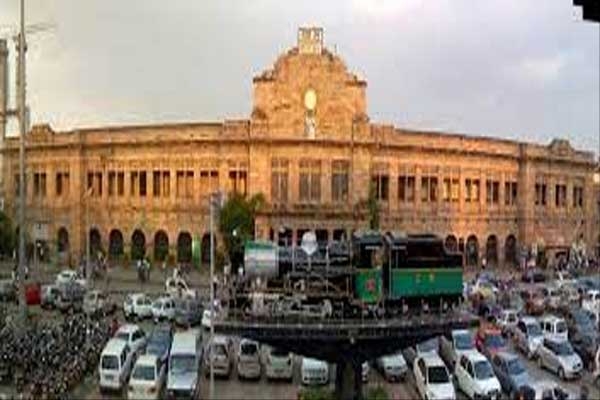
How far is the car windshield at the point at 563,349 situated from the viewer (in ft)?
161

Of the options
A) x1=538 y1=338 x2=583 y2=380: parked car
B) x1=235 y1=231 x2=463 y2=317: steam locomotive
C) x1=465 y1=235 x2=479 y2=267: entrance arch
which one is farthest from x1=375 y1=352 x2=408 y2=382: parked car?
x1=465 y1=235 x2=479 y2=267: entrance arch

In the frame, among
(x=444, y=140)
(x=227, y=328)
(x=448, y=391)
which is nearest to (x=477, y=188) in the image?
(x=444, y=140)

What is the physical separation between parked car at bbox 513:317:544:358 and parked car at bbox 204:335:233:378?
14.4m

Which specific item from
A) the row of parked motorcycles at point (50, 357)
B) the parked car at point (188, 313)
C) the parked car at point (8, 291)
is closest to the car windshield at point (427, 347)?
the parked car at point (188, 313)

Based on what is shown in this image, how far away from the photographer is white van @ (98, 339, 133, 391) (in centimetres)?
4441

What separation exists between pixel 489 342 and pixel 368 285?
1361 centimetres

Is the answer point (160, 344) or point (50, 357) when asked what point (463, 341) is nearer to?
point (160, 344)

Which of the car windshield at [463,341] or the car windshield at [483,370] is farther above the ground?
the car windshield at [463,341]

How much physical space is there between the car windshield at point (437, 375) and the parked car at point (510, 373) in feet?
8.98

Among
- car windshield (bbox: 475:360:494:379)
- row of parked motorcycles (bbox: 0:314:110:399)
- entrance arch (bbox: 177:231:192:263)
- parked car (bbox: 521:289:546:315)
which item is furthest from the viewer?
entrance arch (bbox: 177:231:192:263)

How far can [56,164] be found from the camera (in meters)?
Answer: 101

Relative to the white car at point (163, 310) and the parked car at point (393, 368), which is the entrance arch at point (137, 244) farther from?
the parked car at point (393, 368)

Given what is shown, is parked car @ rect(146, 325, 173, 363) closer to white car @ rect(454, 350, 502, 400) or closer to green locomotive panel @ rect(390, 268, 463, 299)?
green locomotive panel @ rect(390, 268, 463, 299)

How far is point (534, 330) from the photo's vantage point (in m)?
54.2
